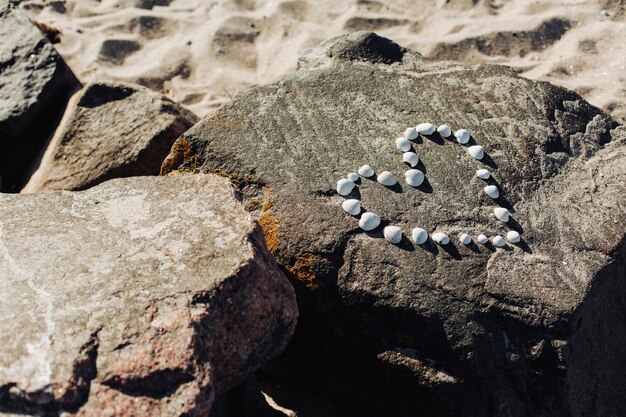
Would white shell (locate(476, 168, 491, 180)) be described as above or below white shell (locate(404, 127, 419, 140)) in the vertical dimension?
below

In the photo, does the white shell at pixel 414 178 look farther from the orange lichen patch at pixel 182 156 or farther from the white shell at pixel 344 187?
the orange lichen patch at pixel 182 156

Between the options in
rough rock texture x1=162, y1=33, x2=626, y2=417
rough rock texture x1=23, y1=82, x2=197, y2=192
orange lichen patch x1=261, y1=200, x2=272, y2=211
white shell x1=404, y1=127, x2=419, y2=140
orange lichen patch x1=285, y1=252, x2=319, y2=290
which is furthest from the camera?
rough rock texture x1=23, y1=82, x2=197, y2=192

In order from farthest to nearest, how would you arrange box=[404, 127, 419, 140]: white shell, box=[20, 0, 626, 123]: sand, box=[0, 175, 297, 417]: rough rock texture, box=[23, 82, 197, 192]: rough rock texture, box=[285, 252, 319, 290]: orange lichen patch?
box=[20, 0, 626, 123]: sand
box=[23, 82, 197, 192]: rough rock texture
box=[404, 127, 419, 140]: white shell
box=[285, 252, 319, 290]: orange lichen patch
box=[0, 175, 297, 417]: rough rock texture

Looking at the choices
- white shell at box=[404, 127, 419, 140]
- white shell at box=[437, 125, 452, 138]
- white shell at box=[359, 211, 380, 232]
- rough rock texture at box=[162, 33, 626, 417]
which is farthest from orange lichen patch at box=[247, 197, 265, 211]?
white shell at box=[437, 125, 452, 138]

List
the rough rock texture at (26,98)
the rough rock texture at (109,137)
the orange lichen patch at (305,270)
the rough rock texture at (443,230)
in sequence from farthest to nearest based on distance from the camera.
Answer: the rough rock texture at (26,98) < the rough rock texture at (109,137) < the orange lichen patch at (305,270) < the rough rock texture at (443,230)

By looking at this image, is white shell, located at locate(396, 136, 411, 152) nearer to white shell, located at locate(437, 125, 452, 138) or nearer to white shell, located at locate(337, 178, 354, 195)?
white shell, located at locate(437, 125, 452, 138)

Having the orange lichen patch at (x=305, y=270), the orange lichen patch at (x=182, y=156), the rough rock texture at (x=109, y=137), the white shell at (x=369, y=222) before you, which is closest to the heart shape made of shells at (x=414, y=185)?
the white shell at (x=369, y=222)

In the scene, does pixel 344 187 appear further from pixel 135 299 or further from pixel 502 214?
pixel 135 299
